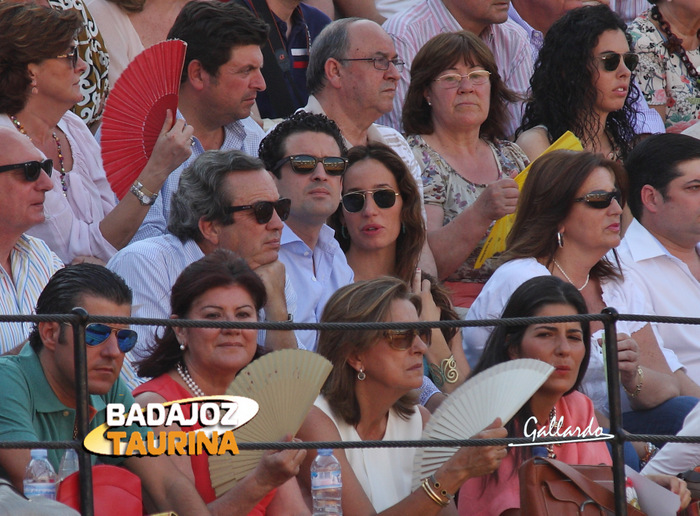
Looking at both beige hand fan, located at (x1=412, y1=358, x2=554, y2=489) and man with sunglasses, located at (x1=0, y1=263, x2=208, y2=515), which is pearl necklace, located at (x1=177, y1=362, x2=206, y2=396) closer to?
man with sunglasses, located at (x1=0, y1=263, x2=208, y2=515)

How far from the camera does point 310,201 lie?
5152 millimetres

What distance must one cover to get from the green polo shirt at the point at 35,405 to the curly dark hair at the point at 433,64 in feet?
9.28

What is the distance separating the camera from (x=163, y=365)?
12.8 feet

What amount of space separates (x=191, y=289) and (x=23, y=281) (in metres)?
0.73

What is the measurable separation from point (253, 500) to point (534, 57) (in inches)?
182

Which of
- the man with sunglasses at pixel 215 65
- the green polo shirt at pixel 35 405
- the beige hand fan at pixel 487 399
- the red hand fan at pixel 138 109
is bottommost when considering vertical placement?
the beige hand fan at pixel 487 399

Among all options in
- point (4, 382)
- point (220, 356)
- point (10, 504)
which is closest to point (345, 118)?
point (220, 356)

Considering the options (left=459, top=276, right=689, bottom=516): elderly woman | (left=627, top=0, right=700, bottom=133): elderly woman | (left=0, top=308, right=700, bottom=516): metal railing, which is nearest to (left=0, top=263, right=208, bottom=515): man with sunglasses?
(left=0, top=308, right=700, bottom=516): metal railing

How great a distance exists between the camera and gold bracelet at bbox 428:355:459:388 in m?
4.97

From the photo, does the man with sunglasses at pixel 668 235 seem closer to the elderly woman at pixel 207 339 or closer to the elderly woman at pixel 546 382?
the elderly woman at pixel 546 382

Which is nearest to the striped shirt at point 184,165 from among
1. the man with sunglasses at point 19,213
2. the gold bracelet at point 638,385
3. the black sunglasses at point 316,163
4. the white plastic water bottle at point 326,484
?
the black sunglasses at point 316,163

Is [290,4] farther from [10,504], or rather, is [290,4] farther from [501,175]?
[10,504]

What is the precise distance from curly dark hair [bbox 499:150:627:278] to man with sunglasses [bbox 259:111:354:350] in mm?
735

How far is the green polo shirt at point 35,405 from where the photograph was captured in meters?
3.36
